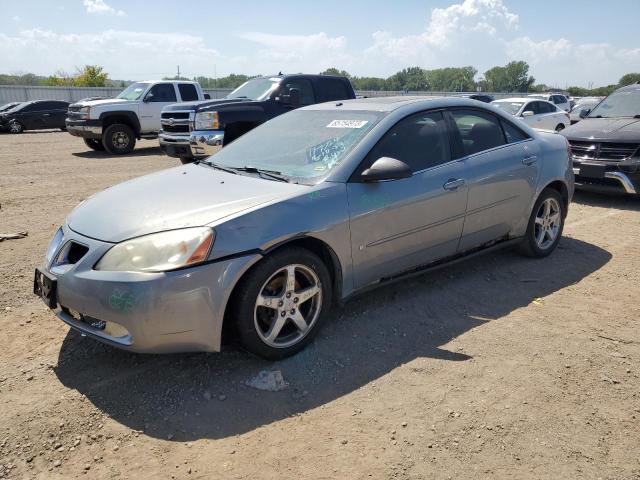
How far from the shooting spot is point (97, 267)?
2949 mm

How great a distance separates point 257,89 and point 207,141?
2.10 m

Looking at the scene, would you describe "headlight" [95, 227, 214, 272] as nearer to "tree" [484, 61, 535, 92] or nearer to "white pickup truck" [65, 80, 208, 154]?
"white pickup truck" [65, 80, 208, 154]

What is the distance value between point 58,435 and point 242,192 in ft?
5.64

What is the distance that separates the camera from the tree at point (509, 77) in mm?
81831

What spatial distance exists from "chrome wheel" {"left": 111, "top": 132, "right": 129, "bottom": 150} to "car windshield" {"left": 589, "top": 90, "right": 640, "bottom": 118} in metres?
11.6

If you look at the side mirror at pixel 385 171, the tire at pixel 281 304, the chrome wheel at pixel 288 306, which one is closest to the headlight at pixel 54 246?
the tire at pixel 281 304

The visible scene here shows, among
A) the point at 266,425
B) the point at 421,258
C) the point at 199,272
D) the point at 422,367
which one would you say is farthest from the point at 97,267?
the point at 421,258

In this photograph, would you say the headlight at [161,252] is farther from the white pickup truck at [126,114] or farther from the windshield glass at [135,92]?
the windshield glass at [135,92]

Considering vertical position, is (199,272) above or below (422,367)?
above

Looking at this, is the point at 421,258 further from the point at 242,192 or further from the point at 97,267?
the point at 97,267

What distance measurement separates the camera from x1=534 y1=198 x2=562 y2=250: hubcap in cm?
518

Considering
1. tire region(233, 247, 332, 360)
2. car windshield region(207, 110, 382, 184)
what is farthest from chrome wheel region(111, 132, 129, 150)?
tire region(233, 247, 332, 360)

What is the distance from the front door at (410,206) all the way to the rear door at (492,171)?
15 cm

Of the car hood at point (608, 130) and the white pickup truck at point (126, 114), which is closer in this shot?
the car hood at point (608, 130)
